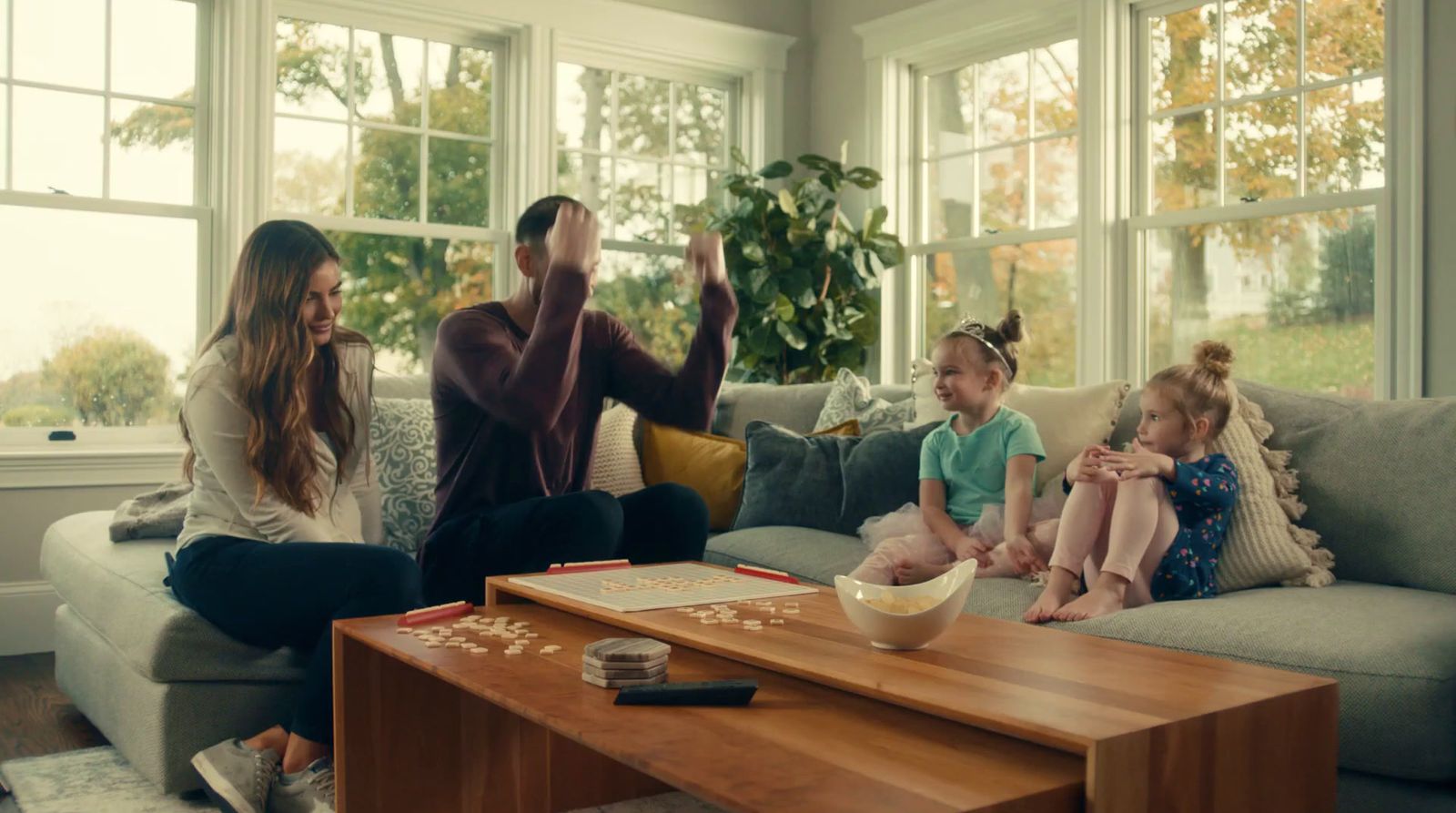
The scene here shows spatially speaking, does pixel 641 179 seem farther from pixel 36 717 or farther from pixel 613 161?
pixel 36 717

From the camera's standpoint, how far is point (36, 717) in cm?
301

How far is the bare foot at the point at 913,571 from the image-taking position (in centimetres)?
274

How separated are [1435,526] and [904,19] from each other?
339 centimetres

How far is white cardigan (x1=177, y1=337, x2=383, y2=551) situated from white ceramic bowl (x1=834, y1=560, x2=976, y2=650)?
118cm

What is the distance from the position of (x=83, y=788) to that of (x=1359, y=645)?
2340 millimetres

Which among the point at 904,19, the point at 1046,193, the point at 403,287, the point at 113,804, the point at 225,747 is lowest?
the point at 113,804

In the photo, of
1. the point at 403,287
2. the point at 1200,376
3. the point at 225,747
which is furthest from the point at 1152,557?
the point at 403,287

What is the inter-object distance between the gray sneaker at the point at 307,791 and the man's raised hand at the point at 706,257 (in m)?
1.17

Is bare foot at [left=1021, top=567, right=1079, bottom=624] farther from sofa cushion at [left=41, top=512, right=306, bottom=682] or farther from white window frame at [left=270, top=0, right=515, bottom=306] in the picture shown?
white window frame at [left=270, top=0, right=515, bottom=306]

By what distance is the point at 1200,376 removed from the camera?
2.52m

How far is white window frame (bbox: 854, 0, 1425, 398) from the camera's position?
11.9ft

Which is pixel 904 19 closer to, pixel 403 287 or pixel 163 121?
pixel 403 287

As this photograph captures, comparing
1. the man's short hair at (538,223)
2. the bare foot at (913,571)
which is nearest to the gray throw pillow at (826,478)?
the bare foot at (913,571)

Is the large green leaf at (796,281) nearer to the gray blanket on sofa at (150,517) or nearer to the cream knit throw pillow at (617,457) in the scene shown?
the cream knit throw pillow at (617,457)
